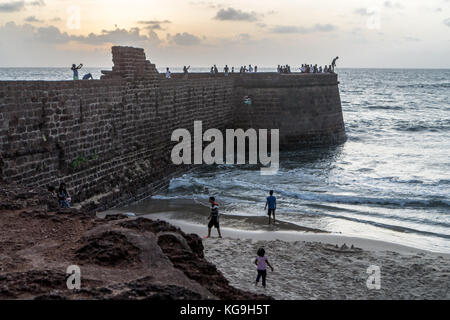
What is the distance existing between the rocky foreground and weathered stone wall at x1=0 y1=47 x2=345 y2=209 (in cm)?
398

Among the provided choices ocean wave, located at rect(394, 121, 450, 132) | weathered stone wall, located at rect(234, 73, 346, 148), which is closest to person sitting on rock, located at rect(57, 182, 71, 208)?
weathered stone wall, located at rect(234, 73, 346, 148)

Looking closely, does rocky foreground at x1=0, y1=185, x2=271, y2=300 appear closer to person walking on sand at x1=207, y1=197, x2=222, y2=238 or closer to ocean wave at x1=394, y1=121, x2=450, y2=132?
person walking on sand at x1=207, y1=197, x2=222, y2=238

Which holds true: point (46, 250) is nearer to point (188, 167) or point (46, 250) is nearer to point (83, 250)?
point (83, 250)

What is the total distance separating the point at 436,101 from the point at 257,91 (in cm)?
5348

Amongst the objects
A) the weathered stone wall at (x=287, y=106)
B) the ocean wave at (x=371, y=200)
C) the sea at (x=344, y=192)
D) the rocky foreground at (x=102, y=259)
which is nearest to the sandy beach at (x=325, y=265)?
the sea at (x=344, y=192)

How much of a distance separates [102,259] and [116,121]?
9.61 m

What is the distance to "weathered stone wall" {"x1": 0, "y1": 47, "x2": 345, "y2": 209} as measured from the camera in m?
10.5

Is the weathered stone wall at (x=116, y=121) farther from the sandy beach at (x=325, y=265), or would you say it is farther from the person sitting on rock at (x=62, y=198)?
the sandy beach at (x=325, y=265)

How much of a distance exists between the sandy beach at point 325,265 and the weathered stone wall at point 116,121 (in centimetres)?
311

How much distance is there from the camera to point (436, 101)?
2751 inches

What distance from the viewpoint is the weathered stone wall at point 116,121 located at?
34.5 ft

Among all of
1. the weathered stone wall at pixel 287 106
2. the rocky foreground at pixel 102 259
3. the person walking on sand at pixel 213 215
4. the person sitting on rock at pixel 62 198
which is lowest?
the person walking on sand at pixel 213 215

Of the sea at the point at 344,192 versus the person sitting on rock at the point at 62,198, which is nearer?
the person sitting on rock at the point at 62,198
